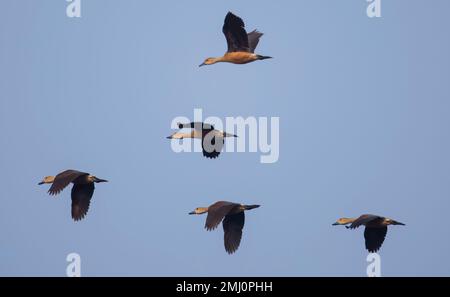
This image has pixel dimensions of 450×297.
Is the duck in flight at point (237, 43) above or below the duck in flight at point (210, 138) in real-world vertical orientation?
above

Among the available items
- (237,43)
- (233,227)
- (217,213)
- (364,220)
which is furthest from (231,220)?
(237,43)

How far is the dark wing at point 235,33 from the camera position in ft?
83.4

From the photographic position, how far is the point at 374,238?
83.6ft

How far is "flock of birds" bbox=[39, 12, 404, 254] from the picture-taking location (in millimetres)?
24766

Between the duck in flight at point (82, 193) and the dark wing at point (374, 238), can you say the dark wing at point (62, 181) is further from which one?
the dark wing at point (374, 238)

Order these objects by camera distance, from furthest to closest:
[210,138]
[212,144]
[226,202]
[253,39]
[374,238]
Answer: [253,39] → [210,138] → [212,144] → [374,238] → [226,202]

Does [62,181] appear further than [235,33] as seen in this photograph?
No

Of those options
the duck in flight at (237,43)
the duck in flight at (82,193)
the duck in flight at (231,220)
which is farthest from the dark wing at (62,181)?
the duck in flight at (237,43)

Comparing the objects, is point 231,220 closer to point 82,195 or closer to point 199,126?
point 199,126

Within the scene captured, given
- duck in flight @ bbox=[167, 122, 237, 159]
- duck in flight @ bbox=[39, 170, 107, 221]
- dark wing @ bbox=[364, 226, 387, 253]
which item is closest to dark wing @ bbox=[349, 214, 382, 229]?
dark wing @ bbox=[364, 226, 387, 253]

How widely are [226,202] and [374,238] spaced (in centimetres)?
324
